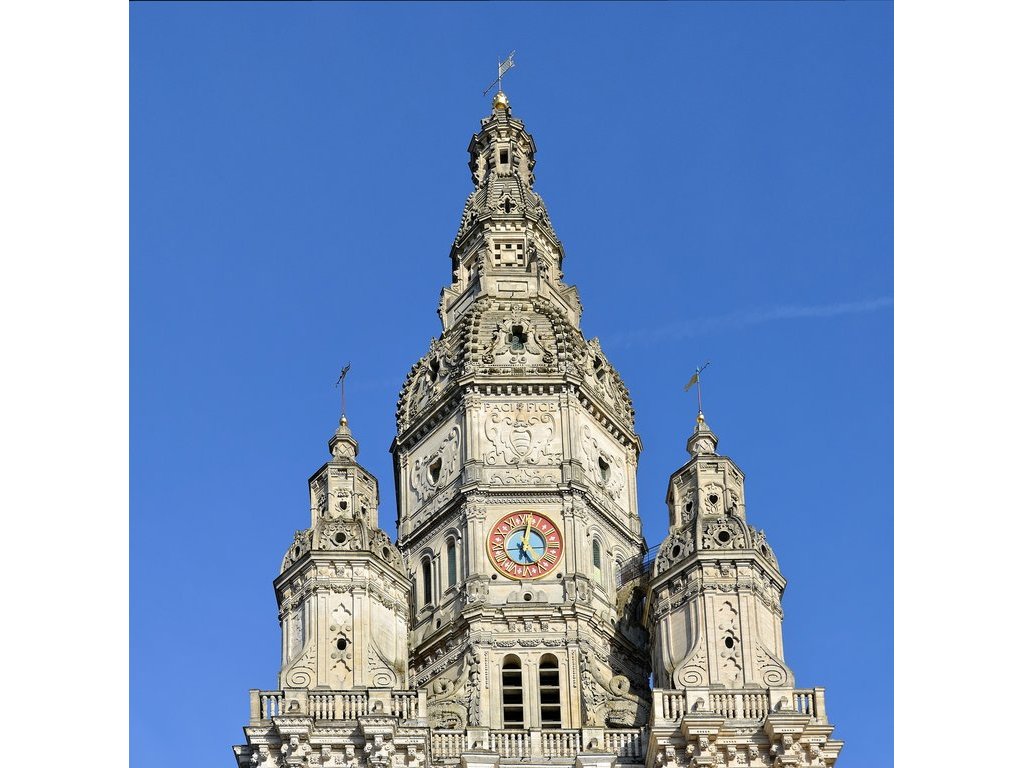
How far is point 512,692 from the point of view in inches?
2562

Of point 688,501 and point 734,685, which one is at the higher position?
point 688,501

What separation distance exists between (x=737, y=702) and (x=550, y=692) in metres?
7.40

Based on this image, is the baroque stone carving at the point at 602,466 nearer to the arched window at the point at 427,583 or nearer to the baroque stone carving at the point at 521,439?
the baroque stone carving at the point at 521,439

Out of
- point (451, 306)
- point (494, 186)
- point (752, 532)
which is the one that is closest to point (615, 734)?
point (752, 532)

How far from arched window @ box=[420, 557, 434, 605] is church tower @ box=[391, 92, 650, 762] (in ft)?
0.22

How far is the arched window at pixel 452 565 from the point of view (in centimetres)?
6844

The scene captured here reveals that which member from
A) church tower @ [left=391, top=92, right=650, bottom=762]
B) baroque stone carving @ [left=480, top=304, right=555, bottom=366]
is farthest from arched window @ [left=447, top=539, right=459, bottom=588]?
baroque stone carving @ [left=480, top=304, right=555, bottom=366]

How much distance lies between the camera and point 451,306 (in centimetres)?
7812

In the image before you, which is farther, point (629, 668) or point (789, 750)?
point (629, 668)

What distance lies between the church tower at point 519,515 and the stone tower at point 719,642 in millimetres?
2556

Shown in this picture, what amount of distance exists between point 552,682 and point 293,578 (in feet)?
29.2

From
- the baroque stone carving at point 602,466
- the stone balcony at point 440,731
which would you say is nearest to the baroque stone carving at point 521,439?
the baroque stone carving at point 602,466

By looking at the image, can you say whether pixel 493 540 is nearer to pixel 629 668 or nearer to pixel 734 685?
pixel 629 668

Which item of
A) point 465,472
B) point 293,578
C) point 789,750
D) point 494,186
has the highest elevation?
point 494,186
